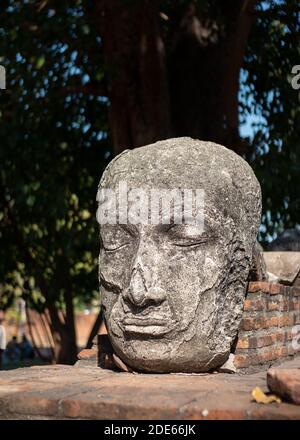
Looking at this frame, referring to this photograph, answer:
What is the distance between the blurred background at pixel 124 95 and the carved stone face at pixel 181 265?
2929 mm

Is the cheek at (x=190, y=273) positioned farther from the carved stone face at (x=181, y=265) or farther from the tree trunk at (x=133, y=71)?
the tree trunk at (x=133, y=71)

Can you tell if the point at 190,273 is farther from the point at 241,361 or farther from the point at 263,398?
the point at 263,398

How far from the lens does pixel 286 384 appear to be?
2.96 meters

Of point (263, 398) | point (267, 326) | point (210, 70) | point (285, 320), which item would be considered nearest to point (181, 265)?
point (267, 326)

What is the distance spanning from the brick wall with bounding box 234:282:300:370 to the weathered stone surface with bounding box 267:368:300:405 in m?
1.30

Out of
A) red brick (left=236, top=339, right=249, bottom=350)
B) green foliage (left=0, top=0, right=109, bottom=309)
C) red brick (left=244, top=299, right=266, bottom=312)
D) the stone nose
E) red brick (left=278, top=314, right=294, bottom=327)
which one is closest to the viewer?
the stone nose

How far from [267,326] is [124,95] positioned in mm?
4295

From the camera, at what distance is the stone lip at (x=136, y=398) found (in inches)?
115

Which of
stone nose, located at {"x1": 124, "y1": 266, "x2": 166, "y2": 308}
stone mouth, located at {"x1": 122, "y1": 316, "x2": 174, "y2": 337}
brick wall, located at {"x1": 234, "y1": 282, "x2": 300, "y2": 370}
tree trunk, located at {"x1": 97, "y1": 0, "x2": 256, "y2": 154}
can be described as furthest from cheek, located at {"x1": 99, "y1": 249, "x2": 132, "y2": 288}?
tree trunk, located at {"x1": 97, "y1": 0, "x2": 256, "y2": 154}

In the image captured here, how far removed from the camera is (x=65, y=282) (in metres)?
11.4

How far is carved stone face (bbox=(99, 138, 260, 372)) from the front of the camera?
4.09m

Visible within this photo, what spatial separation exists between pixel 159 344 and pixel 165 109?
4.70 metres

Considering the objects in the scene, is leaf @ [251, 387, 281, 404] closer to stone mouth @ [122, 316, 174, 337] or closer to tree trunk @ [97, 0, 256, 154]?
stone mouth @ [122, 316, 174, 337]

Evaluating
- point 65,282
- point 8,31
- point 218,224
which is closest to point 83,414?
point 218,224
